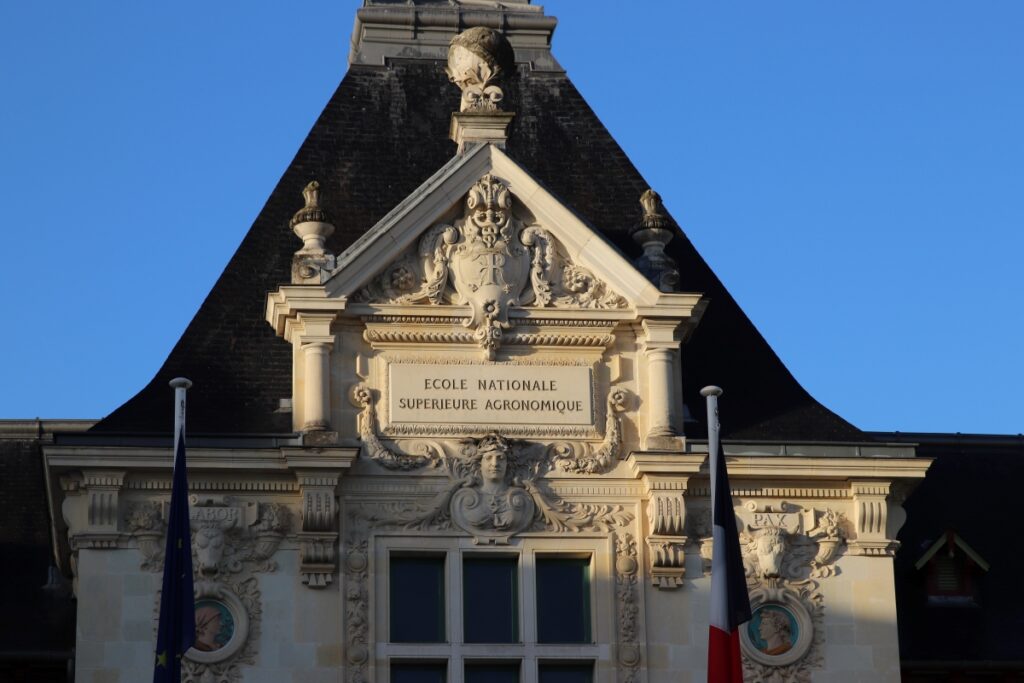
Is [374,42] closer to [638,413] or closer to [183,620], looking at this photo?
[638,413]

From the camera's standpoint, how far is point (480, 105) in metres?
38.9

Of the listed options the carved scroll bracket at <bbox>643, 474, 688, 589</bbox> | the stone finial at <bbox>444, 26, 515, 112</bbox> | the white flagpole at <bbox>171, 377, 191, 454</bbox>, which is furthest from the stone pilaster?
the white flagpole at <bbox>171, 377, 191, 454</bbox>

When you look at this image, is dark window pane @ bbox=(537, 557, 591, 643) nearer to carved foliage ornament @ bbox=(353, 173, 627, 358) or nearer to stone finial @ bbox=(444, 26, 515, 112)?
carved foliage ornament @ bbox=(353, 173, 627, 358)

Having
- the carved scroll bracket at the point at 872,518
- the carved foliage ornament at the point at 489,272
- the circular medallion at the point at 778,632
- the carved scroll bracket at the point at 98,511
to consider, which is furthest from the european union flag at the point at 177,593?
the carved scroll bracket at the point at 872,518

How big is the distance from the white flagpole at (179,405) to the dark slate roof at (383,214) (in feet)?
6.62

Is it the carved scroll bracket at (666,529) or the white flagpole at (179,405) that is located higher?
the white flagpole at (179,405)

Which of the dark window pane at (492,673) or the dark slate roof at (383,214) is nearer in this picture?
the dark window pane at (492,673)

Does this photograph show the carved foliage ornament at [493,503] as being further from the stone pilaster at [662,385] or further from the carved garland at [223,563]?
the carved garland at [223,563]

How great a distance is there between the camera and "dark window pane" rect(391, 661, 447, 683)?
3588cm

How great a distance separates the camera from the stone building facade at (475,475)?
3594 centimetres

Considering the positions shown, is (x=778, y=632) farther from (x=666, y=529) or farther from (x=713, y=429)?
(x=713, y=429)

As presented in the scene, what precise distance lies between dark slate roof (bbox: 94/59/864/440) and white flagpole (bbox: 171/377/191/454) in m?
2.02

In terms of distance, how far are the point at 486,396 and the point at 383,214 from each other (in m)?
4.35

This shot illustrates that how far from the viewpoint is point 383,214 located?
40.2 m
